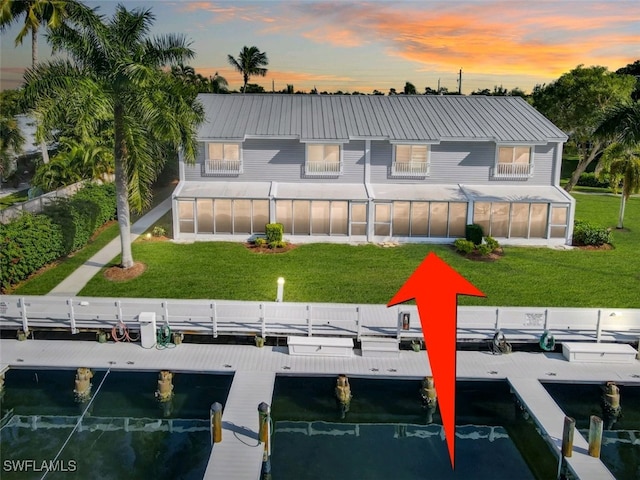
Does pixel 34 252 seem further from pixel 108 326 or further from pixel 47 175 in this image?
pixel 47 175

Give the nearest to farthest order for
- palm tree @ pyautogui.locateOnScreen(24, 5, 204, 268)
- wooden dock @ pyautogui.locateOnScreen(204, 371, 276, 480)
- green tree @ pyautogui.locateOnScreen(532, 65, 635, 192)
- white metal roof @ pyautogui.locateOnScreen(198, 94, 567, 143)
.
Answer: wooden dock @ pyautogui.locateOnScreen(204, 371, 276, 480)
palm tree @ pyautogui.locateOnScreen(24, 5, 204, 268)
white metal roof @ pyautogui.locateOnScreen(198, 94, 567, 143)
green tree @ pyautogui.locateOnScreen(532, 65, 635, 192)

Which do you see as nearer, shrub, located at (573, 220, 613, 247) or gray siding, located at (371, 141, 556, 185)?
shrub, located at (573, 220, 613, 247)

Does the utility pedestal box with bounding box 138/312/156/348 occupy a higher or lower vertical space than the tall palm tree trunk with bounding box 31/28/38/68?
lower

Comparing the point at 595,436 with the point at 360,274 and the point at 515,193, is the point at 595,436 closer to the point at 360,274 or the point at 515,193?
the point at 360,274

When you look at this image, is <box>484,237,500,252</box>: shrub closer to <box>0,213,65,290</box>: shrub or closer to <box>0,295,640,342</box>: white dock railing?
<box>0,295,640,342</box>: white dock railing

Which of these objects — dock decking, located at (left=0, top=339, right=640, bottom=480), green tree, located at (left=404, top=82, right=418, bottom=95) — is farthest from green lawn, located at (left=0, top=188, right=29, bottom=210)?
green tree, located at (left=404, top=82, right=418, bottom=95)

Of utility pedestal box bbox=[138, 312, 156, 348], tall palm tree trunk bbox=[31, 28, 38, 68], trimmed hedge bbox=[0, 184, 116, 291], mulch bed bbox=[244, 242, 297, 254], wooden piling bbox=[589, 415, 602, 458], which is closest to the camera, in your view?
wooden piling bbox=[589, 415, 602, 458]

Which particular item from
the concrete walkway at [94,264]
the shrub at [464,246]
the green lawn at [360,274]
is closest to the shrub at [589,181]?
the green lawn at [360,274]

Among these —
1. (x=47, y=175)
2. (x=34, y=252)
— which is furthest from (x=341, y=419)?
(x=47, y=175)
